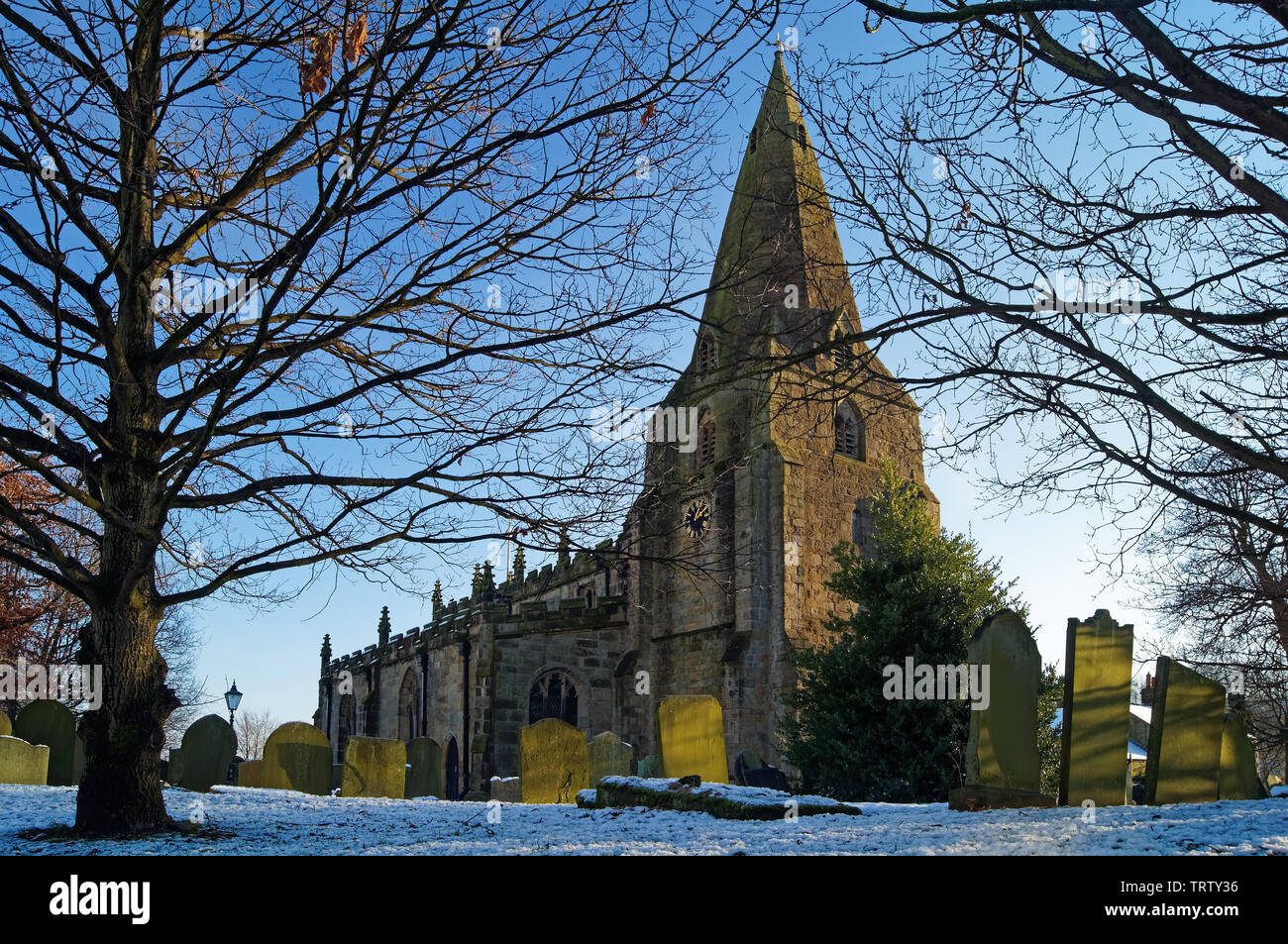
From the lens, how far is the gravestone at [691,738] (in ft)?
33.7

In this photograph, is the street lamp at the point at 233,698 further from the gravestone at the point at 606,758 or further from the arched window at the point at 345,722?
the arched window at the point at 345,722

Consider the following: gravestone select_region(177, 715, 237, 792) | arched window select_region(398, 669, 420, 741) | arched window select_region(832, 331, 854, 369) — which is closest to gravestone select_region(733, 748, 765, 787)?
gravestone select_region(177, 715, 237, 792)

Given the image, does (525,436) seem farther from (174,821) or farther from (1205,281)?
(1205,281)

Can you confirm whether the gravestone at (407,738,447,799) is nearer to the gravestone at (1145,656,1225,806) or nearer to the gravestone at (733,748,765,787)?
the gravestone at (733,748,765,787)

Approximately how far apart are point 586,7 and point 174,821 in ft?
19.5

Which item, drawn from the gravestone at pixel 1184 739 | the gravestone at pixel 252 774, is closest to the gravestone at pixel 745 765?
the gravestone at pixel 1184 739

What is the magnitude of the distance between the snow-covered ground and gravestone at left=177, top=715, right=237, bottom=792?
2.46 metres

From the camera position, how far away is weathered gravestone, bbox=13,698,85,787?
38.4 feet

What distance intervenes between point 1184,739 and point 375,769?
7896 mm

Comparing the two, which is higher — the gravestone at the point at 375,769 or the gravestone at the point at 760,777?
the gravestone at the point at 375,769

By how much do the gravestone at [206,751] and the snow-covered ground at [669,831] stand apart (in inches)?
96.7

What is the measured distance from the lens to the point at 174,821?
22.2 feet

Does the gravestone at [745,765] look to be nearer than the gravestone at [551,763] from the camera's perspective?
No

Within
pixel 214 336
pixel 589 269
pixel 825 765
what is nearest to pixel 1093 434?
pixel 589 269
